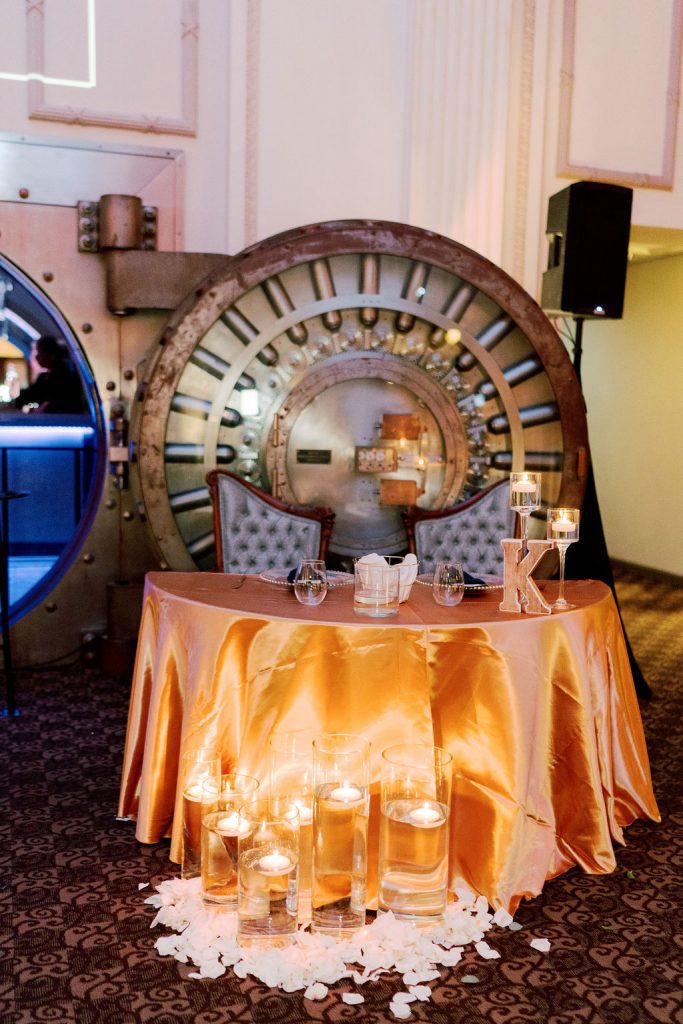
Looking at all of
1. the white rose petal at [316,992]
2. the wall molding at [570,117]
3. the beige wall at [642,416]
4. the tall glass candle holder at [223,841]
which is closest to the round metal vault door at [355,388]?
Answer: the wall molding at [570,117]

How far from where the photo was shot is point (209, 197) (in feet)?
13.6

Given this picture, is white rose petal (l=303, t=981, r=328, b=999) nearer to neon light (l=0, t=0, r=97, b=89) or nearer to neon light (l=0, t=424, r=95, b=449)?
neon light (l=0, t=424, r=95, b=449)

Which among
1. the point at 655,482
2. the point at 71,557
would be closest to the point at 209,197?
the point at 71,557

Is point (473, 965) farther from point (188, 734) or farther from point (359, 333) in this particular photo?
point (359, 333)

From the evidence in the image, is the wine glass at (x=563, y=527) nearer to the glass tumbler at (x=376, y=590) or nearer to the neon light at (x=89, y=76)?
the glass tumbler at (x=376, y=590)

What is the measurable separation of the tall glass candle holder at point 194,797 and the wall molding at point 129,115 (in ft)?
Answer: 9.35

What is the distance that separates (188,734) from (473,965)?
0.78 meters

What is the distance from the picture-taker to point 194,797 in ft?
6.91

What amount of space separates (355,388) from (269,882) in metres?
2.26

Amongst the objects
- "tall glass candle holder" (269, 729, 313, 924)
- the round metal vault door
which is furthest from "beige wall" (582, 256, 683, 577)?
"tall glass candle holder" (269, 729, 313, 924)

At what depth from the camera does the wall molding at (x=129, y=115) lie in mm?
3854

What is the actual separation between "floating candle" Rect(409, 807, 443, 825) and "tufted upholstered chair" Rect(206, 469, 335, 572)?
146 cm

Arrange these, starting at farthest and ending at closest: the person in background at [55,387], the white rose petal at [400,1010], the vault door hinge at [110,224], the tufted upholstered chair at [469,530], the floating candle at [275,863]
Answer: the person in background at [55,387] < the vault door hinge at [110,224] < the tufted upholstered chair at [469,530] < the floating candle at [275,863] < the white rose petal at [400,1010]

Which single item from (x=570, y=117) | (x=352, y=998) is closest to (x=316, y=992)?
(x=352, y=998)
